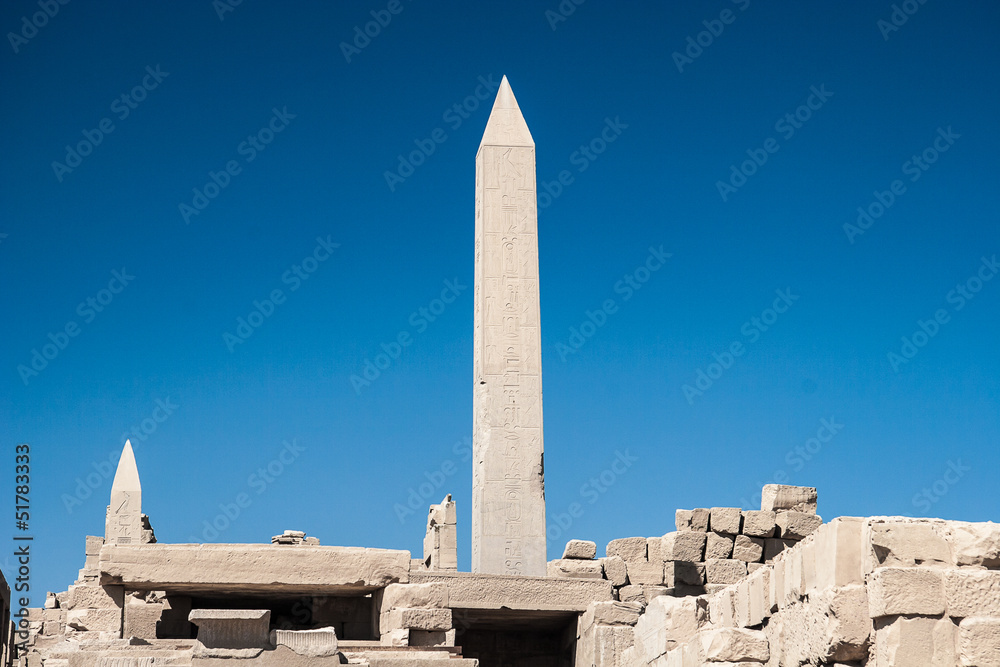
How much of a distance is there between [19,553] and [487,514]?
551 centimetres

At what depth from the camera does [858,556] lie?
604 centimetres

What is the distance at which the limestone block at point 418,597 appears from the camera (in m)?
9.45

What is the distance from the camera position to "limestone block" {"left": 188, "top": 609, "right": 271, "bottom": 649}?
7621mm

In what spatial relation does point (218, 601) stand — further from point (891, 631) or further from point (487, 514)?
point (891, 631)

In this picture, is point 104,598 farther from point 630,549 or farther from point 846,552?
point 630,549

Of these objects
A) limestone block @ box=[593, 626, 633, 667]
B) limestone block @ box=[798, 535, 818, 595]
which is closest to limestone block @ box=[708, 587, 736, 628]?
limestone block @ box=[798, 535, 818, 595]

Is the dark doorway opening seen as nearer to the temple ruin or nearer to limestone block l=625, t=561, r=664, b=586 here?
the temple ruin

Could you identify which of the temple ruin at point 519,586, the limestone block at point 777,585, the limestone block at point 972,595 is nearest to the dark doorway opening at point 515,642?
the temple ruin at point 519,586

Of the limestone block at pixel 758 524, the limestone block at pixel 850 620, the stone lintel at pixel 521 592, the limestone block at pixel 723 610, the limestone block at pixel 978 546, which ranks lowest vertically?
the limestone block at pixel 850 620

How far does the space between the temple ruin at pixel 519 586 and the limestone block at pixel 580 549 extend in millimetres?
25

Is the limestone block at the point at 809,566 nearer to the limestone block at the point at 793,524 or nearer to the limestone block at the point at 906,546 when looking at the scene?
the limestone block at the point at 906,546

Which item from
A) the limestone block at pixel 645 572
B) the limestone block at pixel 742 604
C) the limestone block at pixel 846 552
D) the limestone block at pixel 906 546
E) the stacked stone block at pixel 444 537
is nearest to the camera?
the limestone block at pixel 906 546

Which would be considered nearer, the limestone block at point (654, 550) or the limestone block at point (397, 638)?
the limestone block at point (397, 638)

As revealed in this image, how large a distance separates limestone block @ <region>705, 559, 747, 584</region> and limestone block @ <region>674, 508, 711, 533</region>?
A: 414 mm
